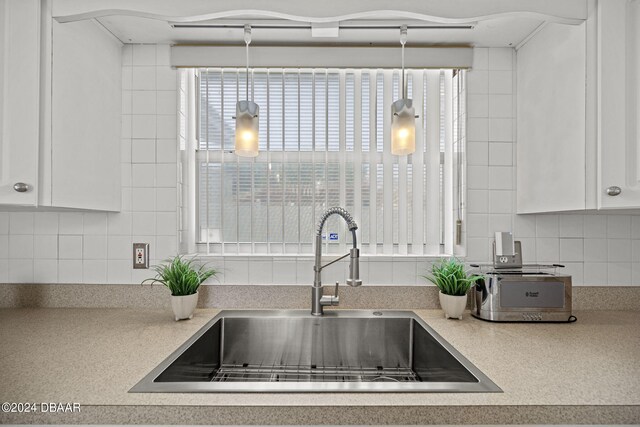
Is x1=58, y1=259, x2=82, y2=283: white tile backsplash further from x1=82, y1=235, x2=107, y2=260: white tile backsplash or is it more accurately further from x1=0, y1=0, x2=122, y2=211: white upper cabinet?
x1=0, y1=0, x2=122, y2=211: white upper cabinet

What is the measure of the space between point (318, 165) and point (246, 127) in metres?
0.46

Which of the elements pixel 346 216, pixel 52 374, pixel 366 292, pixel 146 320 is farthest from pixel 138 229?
pixel 366 292

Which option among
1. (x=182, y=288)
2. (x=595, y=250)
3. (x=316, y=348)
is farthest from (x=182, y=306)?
(x=595, y=250)

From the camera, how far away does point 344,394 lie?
84 centimetres

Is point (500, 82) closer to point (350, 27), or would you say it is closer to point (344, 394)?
point (350, 27)

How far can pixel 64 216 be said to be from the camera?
161 cm

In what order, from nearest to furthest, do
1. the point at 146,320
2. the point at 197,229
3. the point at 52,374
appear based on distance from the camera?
the point at 52,374, the point at 146,320, the point at 197,229

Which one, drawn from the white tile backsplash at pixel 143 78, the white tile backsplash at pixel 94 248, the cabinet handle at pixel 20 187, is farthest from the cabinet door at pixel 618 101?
the white tile backsplash at pixel 94 248

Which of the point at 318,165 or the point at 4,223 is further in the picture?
the point at 318,165

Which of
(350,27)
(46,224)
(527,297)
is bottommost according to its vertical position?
(527,297)

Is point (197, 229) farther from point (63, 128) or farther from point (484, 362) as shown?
point (484, 362)

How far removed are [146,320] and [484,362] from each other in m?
1.22

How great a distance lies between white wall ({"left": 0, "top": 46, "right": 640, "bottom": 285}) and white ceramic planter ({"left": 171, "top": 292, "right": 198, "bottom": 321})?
0.24 metres

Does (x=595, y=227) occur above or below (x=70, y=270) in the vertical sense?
above
